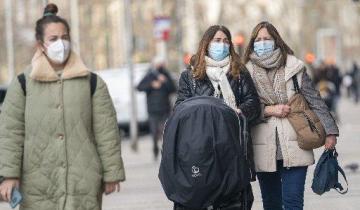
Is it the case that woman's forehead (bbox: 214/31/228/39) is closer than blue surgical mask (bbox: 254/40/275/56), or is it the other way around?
woman's forehead (bbox: 214/31/228/39)

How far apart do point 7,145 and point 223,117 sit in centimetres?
145

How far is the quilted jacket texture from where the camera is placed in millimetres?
8266

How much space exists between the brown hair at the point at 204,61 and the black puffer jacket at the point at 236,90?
41 millimetres

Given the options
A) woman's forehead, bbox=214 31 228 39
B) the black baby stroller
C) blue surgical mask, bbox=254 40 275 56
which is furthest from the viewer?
blue surgical mask, bbox=254 40 275 56

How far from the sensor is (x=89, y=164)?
8.28 metres

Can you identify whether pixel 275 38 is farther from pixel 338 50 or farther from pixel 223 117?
pixel 338 50

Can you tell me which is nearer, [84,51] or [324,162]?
[324,162]

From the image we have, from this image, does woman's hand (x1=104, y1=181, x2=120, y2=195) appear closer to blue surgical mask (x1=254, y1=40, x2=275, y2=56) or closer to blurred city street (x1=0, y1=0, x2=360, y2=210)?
blurred city street (x1=0, y1=0, x2=360, y2=210)

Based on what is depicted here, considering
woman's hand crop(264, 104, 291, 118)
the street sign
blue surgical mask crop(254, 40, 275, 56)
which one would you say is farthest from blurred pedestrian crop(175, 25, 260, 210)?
the street sign

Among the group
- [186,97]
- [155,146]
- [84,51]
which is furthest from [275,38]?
[84,51]

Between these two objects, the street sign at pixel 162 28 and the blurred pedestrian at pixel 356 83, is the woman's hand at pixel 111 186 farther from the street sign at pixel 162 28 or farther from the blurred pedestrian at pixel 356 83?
the blurred pedestrian at pixel 356 83

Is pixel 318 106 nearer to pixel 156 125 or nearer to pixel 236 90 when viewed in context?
pixel 236 90

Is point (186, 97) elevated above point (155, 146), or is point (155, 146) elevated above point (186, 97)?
point (186, 97)

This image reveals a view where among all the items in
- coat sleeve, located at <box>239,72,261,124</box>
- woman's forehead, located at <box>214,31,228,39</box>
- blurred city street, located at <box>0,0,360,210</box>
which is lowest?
blurred city street, located at <box>0,0,360,210</box>
